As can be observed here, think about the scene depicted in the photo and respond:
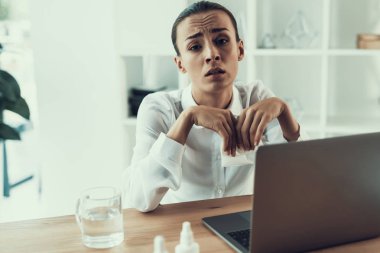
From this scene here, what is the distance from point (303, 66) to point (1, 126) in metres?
1.69

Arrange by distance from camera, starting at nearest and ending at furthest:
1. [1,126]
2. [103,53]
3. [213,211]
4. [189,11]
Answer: [213,211] → [189,11] → [1,126] → [103,53]

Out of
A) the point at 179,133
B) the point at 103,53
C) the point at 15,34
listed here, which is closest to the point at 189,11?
the point at 179,133

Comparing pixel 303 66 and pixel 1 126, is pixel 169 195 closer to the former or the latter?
pixel 1 126

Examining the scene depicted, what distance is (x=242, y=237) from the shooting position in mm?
1073

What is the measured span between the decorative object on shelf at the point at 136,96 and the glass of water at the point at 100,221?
162 cm

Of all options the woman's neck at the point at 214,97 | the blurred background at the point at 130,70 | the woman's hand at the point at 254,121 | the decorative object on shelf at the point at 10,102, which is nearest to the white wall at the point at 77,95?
the blurred background at the point at 130,70

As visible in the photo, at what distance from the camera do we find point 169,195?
165 cm

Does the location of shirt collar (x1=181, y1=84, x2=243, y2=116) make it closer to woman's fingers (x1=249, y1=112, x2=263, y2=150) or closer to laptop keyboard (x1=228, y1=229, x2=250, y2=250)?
woman's fingers (x1=249, y1=112, x2=263, y2=150)

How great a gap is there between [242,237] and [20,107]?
5.53 feet

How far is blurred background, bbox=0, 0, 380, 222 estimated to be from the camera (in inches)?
101

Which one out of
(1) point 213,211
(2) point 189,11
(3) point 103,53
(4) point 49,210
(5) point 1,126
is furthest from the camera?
(4) point 49,210

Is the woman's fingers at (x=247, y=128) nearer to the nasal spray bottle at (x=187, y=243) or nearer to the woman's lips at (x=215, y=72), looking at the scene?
the woman's lips at (x=215, y=72)

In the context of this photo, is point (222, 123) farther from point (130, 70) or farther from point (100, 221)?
point (130, 70)

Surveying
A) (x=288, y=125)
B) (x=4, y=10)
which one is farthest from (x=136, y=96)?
(x=4, y=10)
